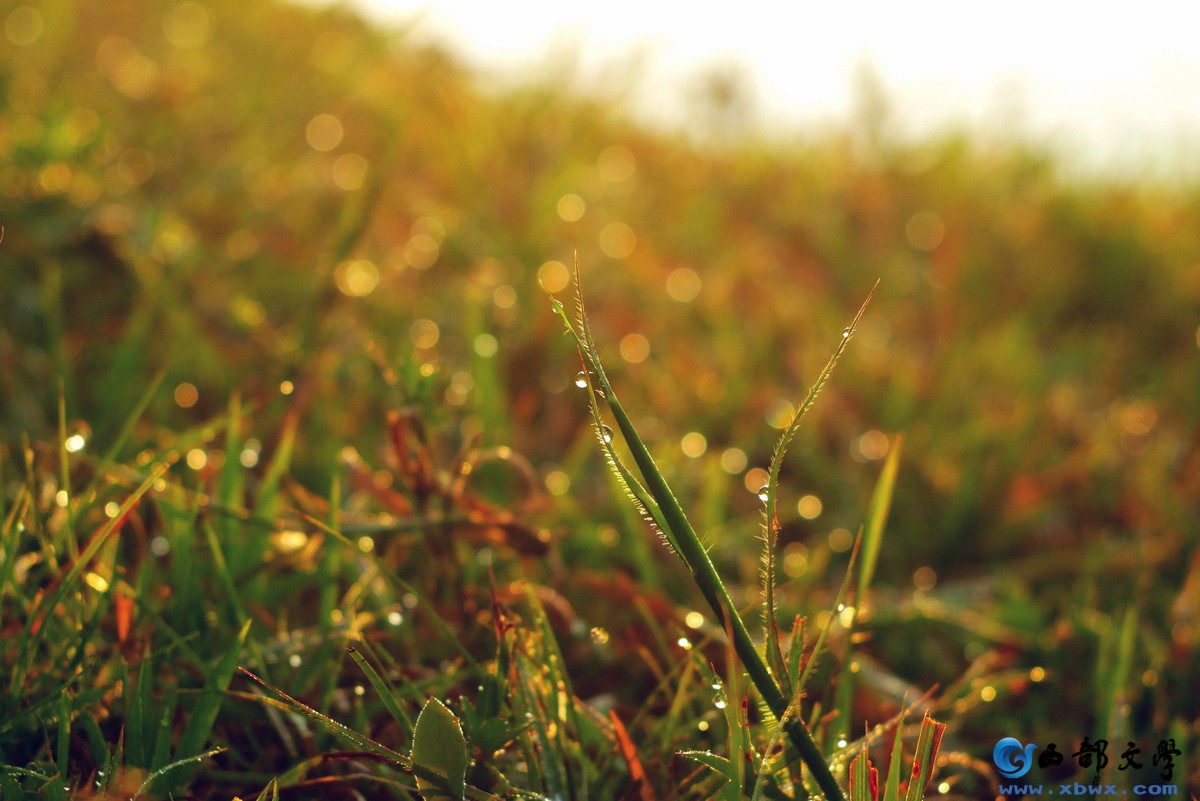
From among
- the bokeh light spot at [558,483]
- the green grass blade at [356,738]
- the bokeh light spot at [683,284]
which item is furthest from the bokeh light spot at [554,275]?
the green grass blade at [356,738]

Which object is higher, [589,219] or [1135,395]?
[589,219]

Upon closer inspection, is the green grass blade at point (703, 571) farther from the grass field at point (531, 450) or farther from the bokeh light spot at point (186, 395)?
the bokeh light spot at point (186, 395)

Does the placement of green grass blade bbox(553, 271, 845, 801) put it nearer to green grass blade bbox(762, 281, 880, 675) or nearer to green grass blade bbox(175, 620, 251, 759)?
green grass blade bbox(762, 281, 880, 675)

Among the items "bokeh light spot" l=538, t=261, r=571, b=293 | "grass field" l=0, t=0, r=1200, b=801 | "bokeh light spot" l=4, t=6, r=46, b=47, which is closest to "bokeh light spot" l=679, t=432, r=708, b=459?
"grass field" l=0, t=0, r=1200, b=801

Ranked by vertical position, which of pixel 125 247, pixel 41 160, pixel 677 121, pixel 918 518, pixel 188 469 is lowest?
pixel 918 518

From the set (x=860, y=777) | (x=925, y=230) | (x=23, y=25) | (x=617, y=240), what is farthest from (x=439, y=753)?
(x=925, y=230)

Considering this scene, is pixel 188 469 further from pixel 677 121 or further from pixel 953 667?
pixel 677 121

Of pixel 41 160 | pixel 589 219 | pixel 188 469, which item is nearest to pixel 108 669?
pixel 188 469
